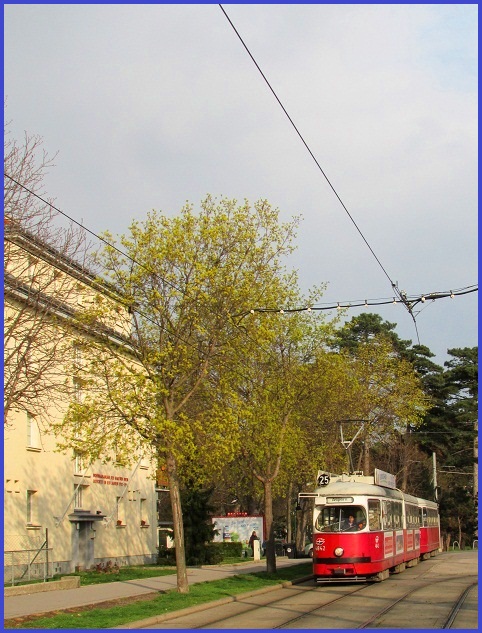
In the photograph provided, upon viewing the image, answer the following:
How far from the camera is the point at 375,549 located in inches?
1111

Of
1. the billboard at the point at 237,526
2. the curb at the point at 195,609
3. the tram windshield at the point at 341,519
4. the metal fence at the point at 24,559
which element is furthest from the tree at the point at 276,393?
the billboard at the point at 237,526

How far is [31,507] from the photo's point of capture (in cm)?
3375

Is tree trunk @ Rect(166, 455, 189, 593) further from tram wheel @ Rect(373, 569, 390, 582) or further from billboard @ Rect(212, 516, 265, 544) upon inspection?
billboard @ Rect(212, 516, 265, 544)

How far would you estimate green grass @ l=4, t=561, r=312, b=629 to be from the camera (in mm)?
16938

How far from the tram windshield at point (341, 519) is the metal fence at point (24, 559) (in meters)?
8.85

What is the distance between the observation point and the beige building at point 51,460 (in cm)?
1645

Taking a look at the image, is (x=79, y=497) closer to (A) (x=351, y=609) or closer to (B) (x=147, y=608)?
(B) (x=147, y=608)

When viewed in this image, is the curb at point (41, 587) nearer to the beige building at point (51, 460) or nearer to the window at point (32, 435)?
the beige building at point (51, 460)

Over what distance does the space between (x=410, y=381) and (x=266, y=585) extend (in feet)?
88.5

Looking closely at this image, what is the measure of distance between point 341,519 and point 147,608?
9.86 meters

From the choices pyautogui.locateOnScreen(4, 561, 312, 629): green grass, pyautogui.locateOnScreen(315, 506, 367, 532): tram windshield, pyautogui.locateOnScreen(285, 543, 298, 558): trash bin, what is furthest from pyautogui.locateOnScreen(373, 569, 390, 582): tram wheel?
pyautogui.locateOnScreen(285, 543, 298, 558): trash bin

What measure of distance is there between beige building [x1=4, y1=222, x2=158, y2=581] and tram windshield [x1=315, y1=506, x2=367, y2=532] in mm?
5430

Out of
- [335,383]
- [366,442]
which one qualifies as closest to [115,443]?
[335,383]


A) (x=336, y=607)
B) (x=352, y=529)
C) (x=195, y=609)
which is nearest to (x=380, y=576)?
(x=352, y=529)
